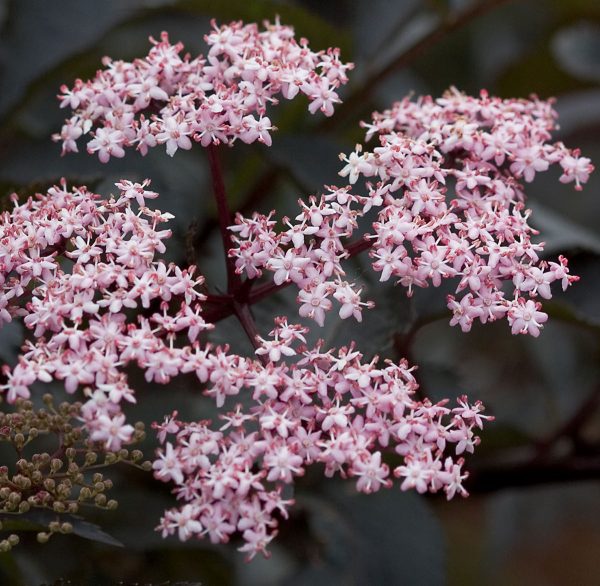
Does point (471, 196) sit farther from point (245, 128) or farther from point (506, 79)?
point (506, 79)

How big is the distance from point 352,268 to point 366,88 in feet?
1.66

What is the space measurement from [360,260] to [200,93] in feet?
0.70

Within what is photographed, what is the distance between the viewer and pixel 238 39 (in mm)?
825

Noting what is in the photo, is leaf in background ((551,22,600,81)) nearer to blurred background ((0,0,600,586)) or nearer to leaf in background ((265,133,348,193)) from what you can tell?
blurred background ((0,0,600,586))

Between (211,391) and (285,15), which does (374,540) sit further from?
(285,15)

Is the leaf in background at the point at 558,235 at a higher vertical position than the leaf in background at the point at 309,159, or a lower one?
lower

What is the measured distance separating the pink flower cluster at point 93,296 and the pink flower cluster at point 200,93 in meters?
0.06

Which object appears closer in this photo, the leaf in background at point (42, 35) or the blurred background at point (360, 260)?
the blurred background at point (360, 260)

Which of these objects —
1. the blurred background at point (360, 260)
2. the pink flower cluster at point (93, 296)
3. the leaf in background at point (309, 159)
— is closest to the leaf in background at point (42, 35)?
the blurred background at point (360, 260)

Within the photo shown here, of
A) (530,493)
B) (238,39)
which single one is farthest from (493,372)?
(238,39)

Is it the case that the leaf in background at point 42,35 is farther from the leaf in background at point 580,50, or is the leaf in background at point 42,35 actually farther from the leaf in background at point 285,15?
the leaf in background at point 580,50

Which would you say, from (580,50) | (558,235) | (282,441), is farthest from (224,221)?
(580,50)

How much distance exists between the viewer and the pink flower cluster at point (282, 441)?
648mm

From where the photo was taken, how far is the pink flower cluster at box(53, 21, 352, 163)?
0.77 metres
